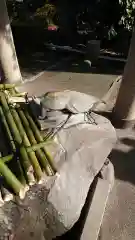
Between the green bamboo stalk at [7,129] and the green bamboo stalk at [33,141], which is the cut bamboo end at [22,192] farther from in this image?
the green bamboo stalk at [7,129]

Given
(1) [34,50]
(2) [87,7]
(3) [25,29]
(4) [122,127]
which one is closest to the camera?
(4) [122,127]

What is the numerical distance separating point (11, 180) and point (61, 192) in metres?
0.50

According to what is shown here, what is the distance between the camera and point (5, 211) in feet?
7.47

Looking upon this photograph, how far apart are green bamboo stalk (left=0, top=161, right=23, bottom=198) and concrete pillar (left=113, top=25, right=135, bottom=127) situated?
3.48 meters

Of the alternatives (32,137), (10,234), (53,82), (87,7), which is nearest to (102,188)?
(32,137)

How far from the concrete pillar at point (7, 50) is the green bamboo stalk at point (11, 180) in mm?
4606

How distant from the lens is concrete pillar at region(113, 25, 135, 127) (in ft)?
16.4

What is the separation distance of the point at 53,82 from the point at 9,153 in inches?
194

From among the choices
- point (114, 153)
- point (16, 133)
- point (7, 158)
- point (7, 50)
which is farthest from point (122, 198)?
point (7, 50)

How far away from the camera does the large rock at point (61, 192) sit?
2347 millimetres

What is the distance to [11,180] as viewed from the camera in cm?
235

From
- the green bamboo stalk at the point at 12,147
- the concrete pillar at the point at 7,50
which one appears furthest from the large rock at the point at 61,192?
the concrete pillar at the point at 7,50

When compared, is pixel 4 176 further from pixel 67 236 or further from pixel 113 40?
pixel 113 40

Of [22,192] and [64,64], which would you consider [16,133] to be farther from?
[64,64]
